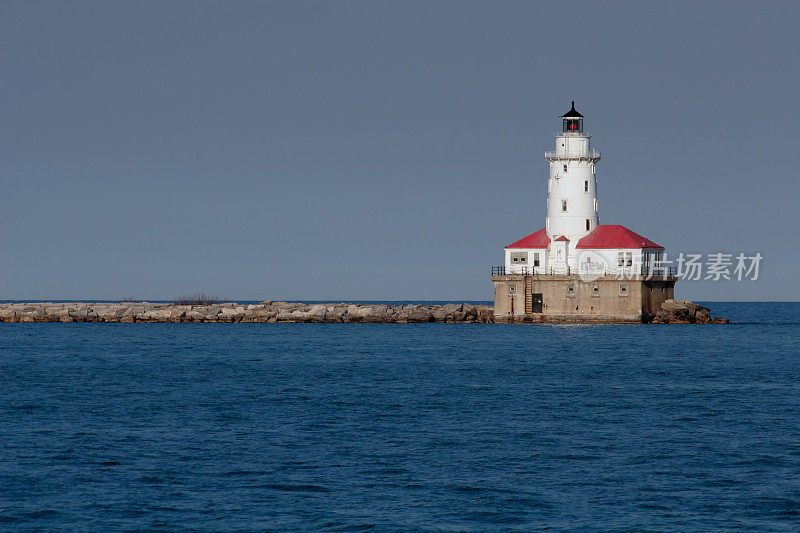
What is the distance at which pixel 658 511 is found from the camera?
19109mm

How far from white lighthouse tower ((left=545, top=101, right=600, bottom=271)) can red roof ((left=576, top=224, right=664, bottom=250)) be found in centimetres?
67

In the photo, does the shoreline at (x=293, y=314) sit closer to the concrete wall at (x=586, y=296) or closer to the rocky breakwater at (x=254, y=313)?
the rocky breakwater at (x=254, y=313)

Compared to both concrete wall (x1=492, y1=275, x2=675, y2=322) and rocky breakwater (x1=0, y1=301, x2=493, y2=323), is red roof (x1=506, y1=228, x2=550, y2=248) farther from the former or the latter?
rocky breakwater (x1=0, y1=301, x2=493, y2=323)

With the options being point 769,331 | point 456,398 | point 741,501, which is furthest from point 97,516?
point 769,331

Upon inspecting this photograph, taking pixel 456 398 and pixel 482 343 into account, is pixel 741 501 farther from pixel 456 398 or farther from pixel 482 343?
pixel 482 343

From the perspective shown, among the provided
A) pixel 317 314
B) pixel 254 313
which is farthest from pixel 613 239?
pixel 254 313

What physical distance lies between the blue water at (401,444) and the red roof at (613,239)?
2607 centimetres

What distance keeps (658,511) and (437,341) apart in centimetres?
4776

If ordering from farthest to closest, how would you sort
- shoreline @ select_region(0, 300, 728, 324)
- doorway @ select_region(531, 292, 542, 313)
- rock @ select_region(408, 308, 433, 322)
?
rock @ select_region(408, 308, 433, 322)
shoreline @ select_region(0, 300, 728, 324)
doorway @ select_region(531, 292, 542, 313)

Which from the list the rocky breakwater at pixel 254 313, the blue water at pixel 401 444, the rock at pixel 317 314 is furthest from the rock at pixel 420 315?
the blue water at pixel 401 444

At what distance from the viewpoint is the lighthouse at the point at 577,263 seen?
77500mm

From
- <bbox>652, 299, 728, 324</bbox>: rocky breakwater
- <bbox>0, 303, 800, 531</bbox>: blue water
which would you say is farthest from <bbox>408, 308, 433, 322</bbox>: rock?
<bbox>0, 303, 800, 531</bbox>: blue water

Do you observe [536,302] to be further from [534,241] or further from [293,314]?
[293,314]

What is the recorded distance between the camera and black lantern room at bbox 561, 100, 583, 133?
80.3 m
